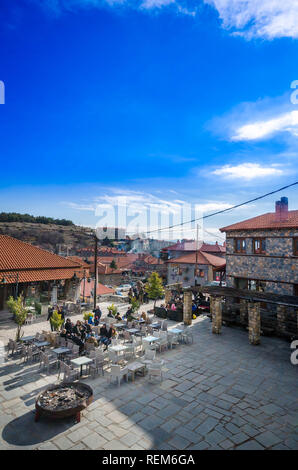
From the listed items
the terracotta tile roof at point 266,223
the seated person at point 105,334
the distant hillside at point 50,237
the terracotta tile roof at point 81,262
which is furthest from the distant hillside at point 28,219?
the seated person at point 105,334

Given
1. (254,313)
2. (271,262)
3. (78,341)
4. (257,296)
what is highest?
(271,262)

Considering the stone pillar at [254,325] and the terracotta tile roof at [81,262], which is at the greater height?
the terracotta tile roof at [81,262]

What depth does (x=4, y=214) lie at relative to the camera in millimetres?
100000

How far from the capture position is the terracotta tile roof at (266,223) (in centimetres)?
1867

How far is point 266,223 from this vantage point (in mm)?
20406

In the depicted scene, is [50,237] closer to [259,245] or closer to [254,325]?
[259,245]

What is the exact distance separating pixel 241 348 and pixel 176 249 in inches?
1421

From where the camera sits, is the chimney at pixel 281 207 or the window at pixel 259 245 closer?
the window at pixel 259 245

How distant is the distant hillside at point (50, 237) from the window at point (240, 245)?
61855mm

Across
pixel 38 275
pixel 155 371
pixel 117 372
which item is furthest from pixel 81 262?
pixel 155 371

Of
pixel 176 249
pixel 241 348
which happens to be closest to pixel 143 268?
pixel 176 249

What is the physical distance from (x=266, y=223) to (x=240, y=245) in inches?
102

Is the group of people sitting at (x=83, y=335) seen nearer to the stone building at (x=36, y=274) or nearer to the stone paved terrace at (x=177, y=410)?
the stone paved terrace at (x=177, y=410)
